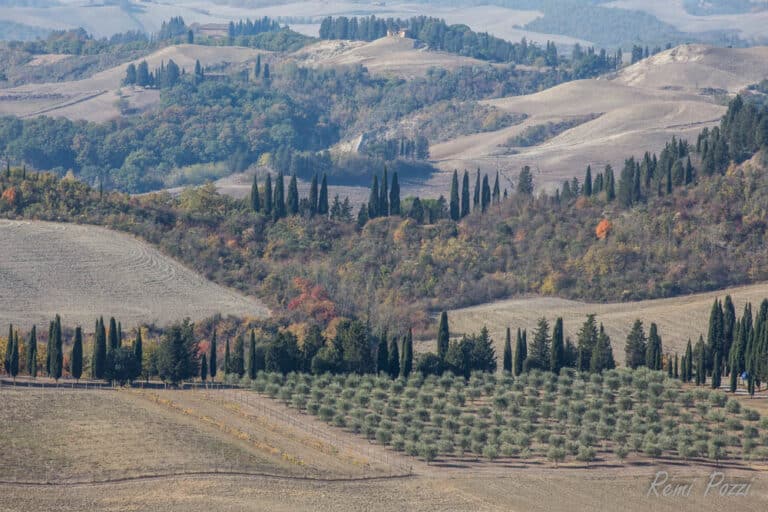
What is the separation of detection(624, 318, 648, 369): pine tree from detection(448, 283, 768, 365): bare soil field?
5029mm

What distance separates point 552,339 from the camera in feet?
347

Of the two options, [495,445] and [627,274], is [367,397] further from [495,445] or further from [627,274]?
[627,274]

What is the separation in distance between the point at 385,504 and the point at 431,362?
26317 mm

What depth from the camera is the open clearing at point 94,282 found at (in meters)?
120

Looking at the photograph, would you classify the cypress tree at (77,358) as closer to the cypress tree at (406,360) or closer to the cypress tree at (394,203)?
the cypress tree at (406,360)

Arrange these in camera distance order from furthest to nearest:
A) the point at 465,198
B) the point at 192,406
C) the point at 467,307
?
the point at 465,198
the point at 467,307
the point at 192,406

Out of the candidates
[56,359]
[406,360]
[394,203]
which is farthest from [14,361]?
[394,203]

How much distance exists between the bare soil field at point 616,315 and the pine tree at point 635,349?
16.5 feet

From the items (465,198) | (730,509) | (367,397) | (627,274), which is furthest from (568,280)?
(730,509)
